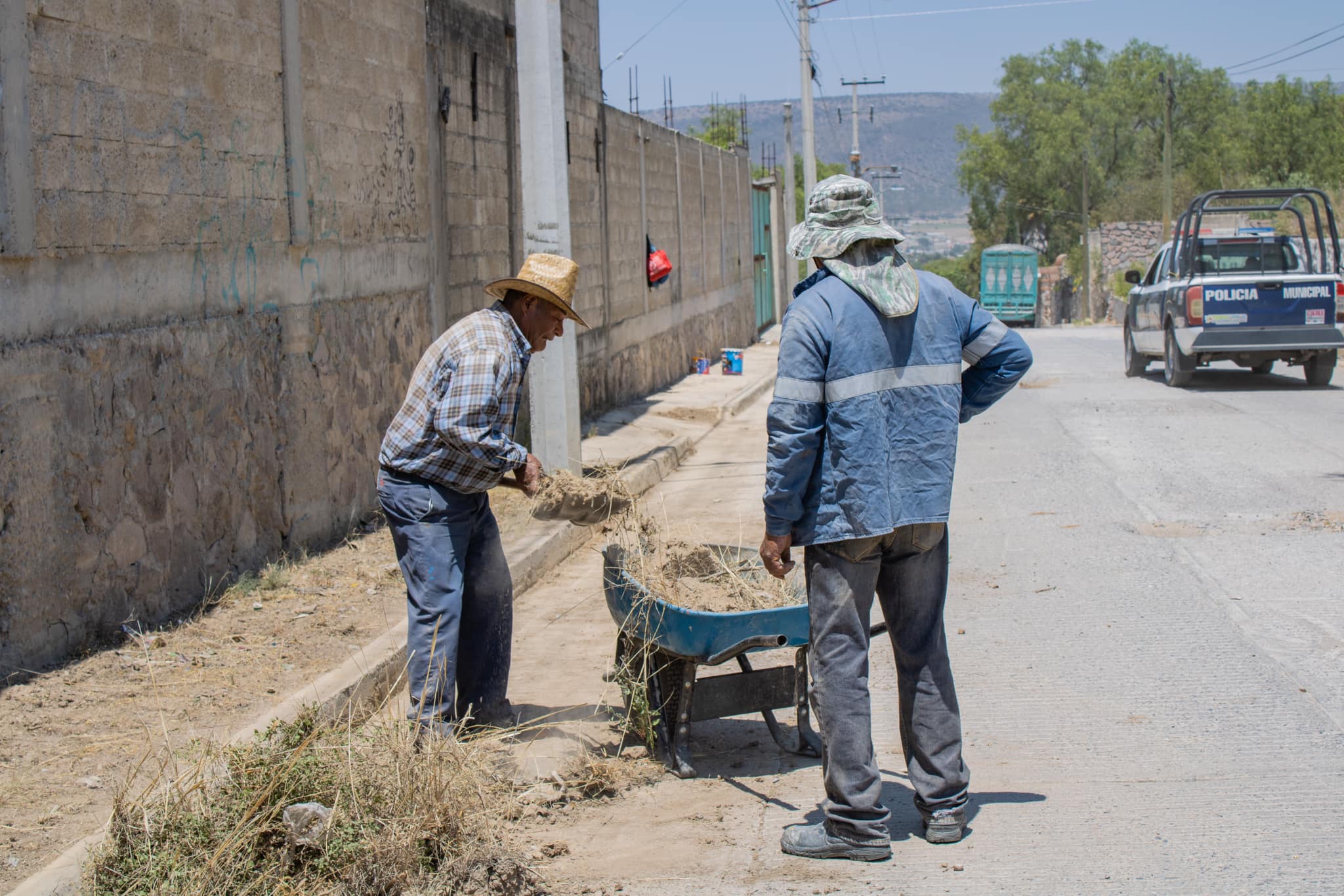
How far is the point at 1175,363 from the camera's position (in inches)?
656

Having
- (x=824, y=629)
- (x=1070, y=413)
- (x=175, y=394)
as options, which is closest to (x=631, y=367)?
(x=1070, y=413)

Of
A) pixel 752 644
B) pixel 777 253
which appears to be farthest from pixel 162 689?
pixel 777 253

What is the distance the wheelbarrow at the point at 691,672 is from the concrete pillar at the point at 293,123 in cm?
362

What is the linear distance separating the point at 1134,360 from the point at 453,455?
1582 centimetres

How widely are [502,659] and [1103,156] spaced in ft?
275

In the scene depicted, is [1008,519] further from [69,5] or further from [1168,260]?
[1168,260]

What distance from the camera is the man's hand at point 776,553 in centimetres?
407

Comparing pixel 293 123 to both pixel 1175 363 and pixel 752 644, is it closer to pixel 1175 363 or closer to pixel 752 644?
pixel 752 644

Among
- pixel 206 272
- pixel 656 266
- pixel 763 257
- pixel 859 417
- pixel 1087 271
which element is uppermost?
pixel 763 257

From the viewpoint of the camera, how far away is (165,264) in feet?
20.9

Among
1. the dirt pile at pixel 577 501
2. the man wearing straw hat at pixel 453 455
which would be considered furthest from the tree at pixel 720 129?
the man wearing straw hat at pixel 453 455

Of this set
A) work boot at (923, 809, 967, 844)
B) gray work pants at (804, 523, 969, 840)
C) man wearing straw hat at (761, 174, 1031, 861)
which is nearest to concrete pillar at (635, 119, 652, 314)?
man wearing straw hat at (761, 174, 1031, 861)

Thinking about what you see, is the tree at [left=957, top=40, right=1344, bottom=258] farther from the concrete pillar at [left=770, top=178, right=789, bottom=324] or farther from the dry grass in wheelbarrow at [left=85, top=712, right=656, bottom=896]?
the dry grass in wheelbarrow at [left=85, top=712, right=656, bottom=896]

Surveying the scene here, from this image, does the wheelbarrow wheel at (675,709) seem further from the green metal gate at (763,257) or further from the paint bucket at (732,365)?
the green metal gate at (763,257)
